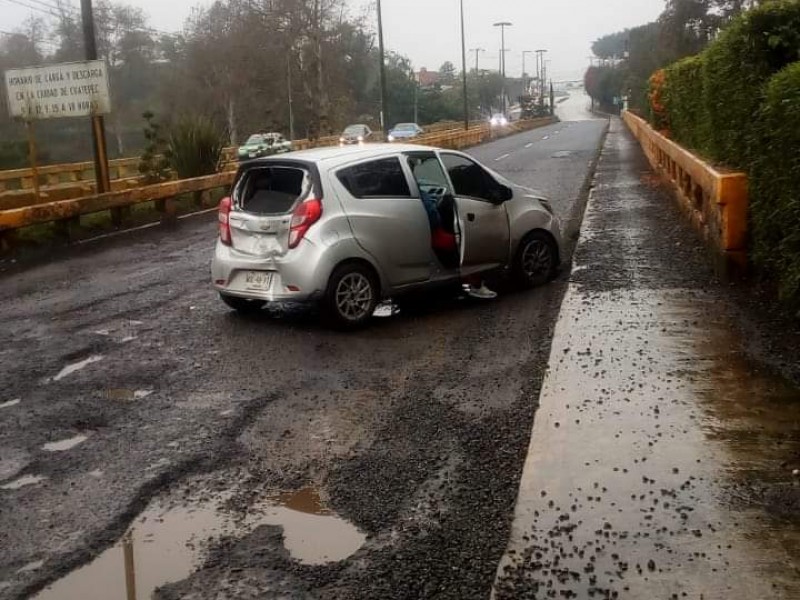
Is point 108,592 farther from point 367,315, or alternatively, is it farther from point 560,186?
point 560,186

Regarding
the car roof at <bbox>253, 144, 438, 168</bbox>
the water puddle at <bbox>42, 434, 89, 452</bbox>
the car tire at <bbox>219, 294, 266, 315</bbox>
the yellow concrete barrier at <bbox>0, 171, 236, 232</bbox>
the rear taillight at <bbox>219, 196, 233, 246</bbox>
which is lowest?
the water puddle at <bbox>42, 434, 89, 452</bbox>

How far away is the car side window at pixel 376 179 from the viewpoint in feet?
27.6

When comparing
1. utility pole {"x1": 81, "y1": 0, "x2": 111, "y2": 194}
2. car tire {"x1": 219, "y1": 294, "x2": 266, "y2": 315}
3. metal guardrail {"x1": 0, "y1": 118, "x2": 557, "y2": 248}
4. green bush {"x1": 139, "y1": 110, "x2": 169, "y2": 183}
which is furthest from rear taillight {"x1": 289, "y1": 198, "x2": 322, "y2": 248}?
green bush {"x1": 139, "y1": 110, "x2": 169, "y2": 183}

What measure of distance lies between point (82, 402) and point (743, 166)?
661 cm

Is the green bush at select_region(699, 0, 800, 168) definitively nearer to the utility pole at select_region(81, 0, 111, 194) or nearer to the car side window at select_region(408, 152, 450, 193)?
the car side window at select_region(408, 152, 450, 193)

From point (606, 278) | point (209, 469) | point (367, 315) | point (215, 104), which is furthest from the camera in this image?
point (215, 104)

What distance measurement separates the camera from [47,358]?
25.1 feet

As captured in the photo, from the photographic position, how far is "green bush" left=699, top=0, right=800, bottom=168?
8695 mm

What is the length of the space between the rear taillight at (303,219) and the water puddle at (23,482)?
3529mm

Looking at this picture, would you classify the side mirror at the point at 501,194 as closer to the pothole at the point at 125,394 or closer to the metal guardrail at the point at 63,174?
the pothole at the point at 125,394

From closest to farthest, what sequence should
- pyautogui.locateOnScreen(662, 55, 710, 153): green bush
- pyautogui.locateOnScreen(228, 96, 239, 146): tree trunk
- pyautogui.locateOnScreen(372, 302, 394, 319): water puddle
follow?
pyautogui.locateOnScreen(372, 302, 394, 319): water puddle < pyautogui.locateOnScreen(662, 55, 710, 153): green bush < pyautogui.locateOnScreen(228, 96, 239, 146): tree trunk

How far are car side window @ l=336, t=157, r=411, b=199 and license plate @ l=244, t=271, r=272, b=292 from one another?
1067mm

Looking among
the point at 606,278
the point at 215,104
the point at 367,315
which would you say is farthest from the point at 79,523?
the point at 215,104

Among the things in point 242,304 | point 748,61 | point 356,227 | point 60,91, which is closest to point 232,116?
point 60,91
